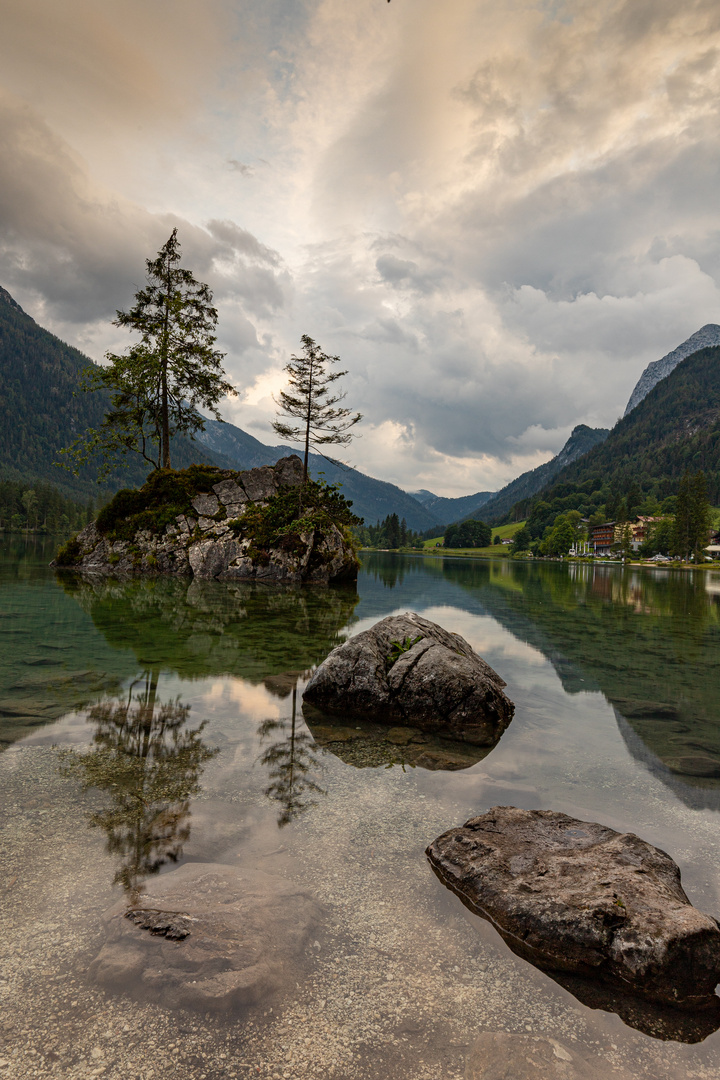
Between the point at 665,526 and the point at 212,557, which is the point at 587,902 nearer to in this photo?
the point at 212,557

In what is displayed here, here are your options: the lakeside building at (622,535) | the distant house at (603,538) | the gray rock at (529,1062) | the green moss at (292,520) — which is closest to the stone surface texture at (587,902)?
the gray rock at (529,1062)

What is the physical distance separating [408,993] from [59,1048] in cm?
231

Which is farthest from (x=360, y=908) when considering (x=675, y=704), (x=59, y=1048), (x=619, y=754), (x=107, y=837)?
(x=675, y=704)

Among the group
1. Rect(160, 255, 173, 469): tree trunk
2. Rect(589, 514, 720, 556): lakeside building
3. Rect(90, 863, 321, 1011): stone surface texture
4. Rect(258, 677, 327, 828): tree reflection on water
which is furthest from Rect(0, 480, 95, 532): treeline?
Rect(90, 863, 321, 1011): stone surface texture

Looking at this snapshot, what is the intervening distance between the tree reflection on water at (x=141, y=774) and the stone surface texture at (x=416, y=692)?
9.11 ft

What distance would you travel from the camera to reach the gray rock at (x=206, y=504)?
39.7 m

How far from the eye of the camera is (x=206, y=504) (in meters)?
40.0

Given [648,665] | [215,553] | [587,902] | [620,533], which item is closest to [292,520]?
[215,553]

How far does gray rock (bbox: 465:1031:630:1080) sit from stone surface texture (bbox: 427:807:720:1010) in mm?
811

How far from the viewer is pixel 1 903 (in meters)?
4.45

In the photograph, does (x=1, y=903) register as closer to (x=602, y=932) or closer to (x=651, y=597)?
(x=602, y=932)

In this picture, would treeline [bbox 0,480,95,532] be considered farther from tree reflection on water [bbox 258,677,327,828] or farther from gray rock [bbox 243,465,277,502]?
tree reflection on water [bbox 258,677,327,828]

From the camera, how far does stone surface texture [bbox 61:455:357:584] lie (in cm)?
3697

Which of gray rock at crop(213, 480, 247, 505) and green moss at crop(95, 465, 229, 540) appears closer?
green moss at crop(95, 465, 229, 540)
